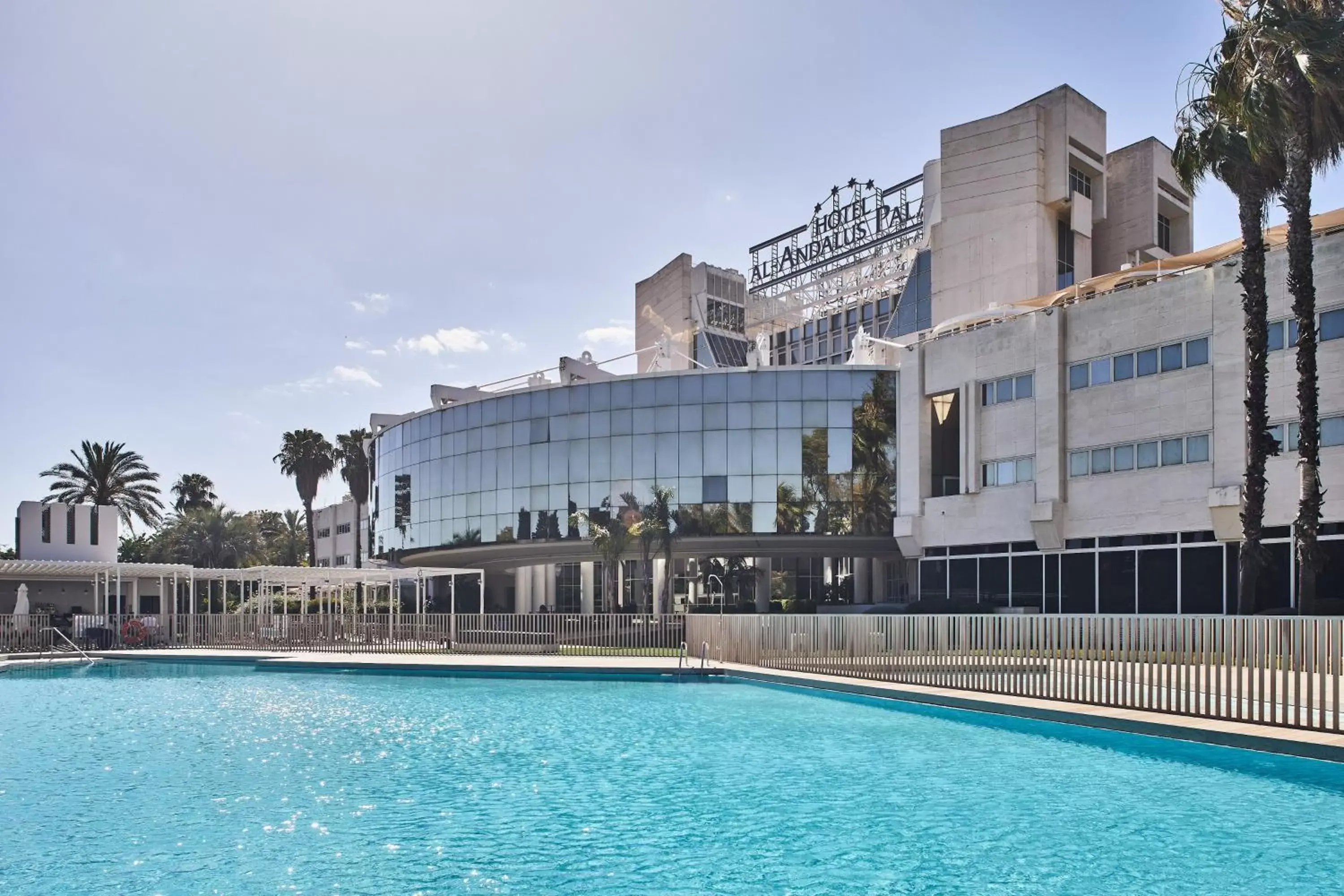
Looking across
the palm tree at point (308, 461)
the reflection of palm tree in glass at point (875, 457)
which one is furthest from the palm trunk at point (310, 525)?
the reflection of palm tree in glass at point (875, 457)

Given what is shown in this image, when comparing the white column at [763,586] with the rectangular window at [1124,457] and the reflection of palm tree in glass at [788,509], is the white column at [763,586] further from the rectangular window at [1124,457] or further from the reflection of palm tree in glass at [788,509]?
the rectangular window at [1124,457]

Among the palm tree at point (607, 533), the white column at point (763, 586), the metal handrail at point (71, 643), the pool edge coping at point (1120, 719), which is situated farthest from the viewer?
the white column at point (763, 586)

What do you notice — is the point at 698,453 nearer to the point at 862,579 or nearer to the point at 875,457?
the point at 875,457

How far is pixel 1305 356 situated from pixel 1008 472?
1262cm

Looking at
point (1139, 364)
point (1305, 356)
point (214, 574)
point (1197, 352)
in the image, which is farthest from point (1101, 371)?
point (214, 574)

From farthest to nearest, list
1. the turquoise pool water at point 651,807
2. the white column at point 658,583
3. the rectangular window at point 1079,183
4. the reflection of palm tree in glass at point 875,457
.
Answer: the white column at point 658,583 → the rectangular window at point 1079,183 → the reflection of palm tree in glass at point 875,457 → the turquoise pool water at point 651,807

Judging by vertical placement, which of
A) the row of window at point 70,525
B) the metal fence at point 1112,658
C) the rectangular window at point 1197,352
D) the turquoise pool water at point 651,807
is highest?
the rectangular window at point 1197,352

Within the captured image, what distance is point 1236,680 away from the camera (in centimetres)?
1452

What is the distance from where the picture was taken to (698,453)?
43.8 m

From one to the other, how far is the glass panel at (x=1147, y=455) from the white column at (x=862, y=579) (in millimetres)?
17049

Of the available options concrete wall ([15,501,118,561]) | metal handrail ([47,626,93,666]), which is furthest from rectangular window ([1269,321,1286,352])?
concrete wall ([15,501,118,561])

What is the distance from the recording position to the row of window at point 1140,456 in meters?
30.6

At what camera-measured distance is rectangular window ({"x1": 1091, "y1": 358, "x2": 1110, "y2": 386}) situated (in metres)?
33.2

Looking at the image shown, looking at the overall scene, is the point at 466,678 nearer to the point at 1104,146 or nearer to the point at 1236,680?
the point at 1236,680
